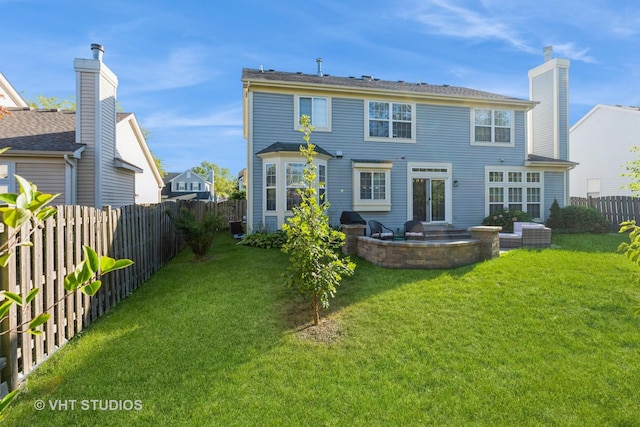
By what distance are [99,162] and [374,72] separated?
1219 centimetres

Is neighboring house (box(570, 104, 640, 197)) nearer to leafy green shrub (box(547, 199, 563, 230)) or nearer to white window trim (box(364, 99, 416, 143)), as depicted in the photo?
leafy green shrub (box(547, 199, 563, 230))

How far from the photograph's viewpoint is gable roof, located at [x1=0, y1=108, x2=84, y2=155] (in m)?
10.2

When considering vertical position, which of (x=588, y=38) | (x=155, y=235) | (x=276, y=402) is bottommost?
(x=276, y=402)

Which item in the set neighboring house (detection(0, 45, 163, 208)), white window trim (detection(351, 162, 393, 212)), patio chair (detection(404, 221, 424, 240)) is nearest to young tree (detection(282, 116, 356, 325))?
patio chair (detection(404, 221, 424, 240))

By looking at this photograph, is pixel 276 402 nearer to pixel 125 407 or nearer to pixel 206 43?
pixel 125 407

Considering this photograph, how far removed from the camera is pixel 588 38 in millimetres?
12289

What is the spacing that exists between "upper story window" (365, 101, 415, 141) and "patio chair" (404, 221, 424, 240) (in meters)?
4.00

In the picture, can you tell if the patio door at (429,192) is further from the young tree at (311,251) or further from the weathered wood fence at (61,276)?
the weathered wood fence at (61,276)

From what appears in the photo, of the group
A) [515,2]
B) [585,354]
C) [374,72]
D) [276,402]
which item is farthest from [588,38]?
[276,402]

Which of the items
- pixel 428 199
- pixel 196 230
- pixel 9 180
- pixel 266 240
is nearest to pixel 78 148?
pixel 9 180

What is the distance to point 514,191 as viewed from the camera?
Result: 46.3 ft

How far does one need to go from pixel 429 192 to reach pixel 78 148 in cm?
1271
